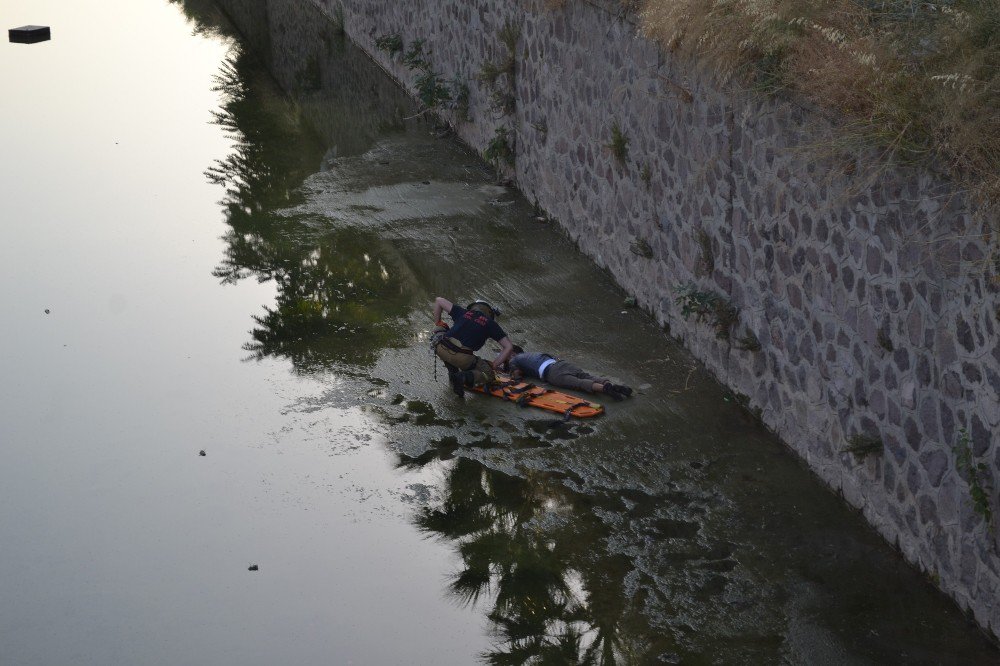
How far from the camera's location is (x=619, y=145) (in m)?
11.6

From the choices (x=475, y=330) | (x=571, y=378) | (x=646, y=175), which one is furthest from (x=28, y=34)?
(x=571, y=378)

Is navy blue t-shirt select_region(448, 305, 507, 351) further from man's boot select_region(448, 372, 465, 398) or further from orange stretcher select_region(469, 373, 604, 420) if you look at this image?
orange stretcher select_region(469, 373, 604, 420)

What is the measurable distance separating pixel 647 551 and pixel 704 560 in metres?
0.38

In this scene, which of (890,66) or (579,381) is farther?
(579,381)

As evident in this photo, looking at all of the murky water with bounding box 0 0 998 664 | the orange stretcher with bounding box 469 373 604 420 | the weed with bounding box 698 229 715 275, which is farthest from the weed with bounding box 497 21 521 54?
the orange stretcher with bounding box 469 373 604 420

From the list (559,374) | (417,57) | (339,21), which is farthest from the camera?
(339,21)

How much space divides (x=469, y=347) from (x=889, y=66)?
4.14 metres

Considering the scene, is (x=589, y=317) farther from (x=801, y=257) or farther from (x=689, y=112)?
(x=801, y=257)

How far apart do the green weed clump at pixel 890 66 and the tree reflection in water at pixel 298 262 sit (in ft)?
13.9

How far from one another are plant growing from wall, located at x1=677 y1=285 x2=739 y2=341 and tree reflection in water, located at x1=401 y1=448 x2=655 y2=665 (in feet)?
6.98

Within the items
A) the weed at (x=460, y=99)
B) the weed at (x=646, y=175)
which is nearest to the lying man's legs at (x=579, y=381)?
the weed at (x=646, y=175)

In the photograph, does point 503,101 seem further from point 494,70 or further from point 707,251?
point 707,251

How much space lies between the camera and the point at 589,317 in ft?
37.7

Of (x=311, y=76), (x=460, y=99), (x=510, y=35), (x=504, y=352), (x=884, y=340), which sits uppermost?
(x=510, y=35)
